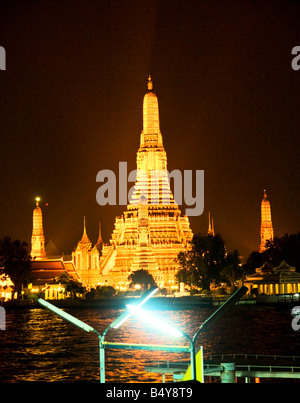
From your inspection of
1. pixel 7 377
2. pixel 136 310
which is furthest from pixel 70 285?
pixel 136 310

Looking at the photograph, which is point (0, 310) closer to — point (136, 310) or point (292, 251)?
point (292, 251)

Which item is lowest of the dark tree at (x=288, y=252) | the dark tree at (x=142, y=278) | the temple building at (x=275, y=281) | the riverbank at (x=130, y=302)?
the riverbank at (x=130, y=302)

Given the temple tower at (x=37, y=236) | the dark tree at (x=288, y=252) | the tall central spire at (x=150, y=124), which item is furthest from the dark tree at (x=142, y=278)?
the temple tower at (x=37, y=236)

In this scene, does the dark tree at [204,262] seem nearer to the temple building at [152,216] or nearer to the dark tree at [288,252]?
the dark tree at [288,252]

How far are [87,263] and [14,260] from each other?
2962 centimetres

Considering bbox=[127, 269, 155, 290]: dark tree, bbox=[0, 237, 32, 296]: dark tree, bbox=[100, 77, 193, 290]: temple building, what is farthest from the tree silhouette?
bbox=[0, 237, 32, 296]: dark tree

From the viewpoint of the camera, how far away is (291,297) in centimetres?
9869

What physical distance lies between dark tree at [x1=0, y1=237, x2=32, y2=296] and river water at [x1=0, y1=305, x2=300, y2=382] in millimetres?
22870

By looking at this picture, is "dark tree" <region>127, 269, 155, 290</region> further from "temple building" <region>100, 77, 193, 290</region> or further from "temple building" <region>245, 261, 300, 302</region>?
"temple building" <region>245, 261, 300, 302</region>

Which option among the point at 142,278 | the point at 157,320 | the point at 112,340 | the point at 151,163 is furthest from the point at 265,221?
the point at 157,320

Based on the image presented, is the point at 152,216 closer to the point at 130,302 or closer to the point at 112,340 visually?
the point at 130,302

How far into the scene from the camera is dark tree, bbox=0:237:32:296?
375 ft

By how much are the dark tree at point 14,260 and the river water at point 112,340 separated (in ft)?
75.0

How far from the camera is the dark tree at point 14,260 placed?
114 m
